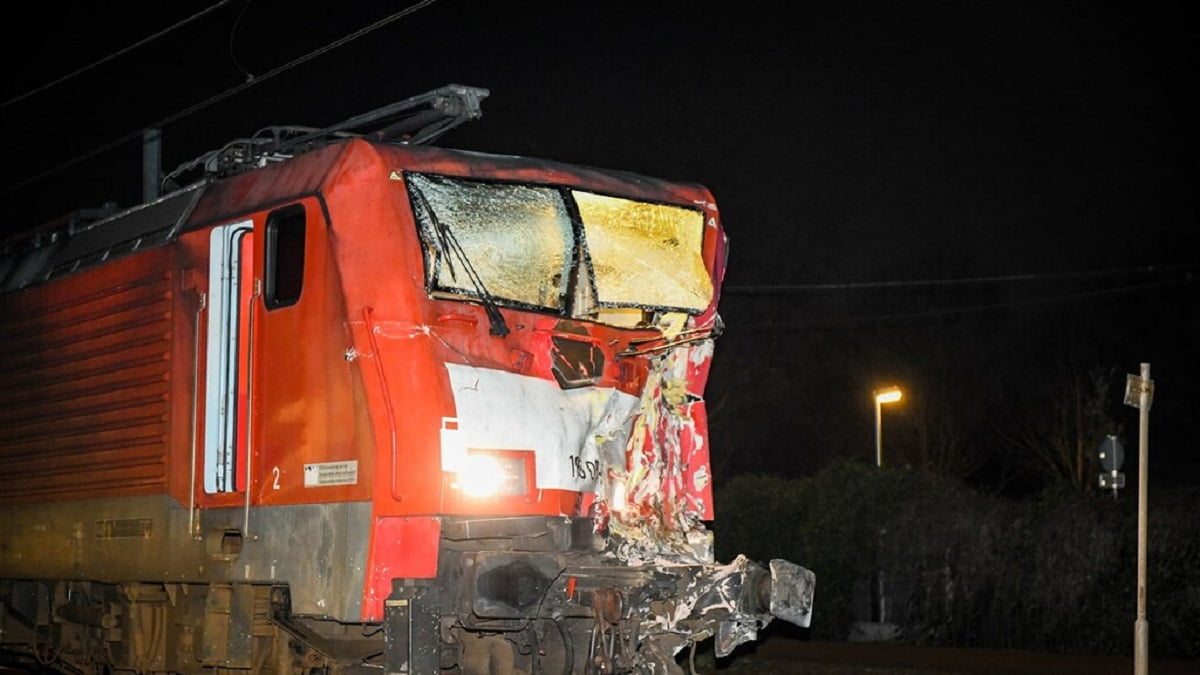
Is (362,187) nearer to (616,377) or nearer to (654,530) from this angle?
(616,377)

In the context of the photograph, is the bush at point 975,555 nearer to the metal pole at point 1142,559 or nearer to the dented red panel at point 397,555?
the metal pole at point 1142,559

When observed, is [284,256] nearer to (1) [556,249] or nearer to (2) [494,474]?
(1) [556,249]

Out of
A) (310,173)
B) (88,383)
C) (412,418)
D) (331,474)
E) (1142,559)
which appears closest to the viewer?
(412,418)

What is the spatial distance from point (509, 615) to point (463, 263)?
2095 millimetres

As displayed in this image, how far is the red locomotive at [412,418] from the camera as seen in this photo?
8.67 meters

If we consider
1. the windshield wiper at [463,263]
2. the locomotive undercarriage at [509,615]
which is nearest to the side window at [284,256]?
the windshield wiper at [463,263]

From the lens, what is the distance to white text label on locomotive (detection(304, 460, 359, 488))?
870cm

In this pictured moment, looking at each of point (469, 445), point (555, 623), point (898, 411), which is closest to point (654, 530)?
point (555, 623)

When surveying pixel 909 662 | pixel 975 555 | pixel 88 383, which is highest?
pixel 88 383

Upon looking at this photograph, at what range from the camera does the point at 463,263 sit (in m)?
9.02

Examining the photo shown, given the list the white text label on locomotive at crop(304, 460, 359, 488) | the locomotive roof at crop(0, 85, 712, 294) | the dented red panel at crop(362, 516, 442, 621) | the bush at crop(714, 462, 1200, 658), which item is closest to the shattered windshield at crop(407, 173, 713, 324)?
the locomotive roof at crop(0, 85, 712, 294)

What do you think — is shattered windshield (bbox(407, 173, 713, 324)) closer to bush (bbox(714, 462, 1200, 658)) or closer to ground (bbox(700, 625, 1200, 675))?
ground (bbox(700, 625, 1200, 675))

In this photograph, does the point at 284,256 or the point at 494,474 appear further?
the point at 284,256

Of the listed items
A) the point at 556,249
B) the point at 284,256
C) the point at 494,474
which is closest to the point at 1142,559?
the point at 556,249
